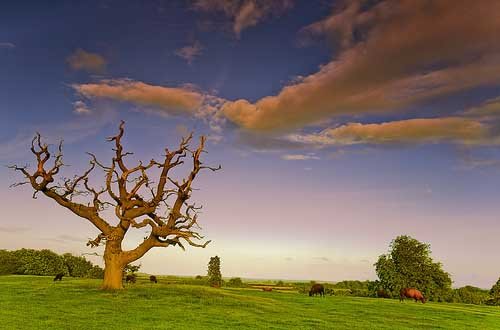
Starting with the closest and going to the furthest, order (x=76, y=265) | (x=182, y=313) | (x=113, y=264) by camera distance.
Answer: (x=182, y=313)
(x=113, y=264)
(x=76, y=265)

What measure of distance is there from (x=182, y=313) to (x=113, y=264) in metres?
14.2

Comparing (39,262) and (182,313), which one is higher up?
(39,262)

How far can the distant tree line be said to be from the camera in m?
92.2

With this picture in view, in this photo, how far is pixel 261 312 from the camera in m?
32.9

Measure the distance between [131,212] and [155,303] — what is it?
11.0 metres

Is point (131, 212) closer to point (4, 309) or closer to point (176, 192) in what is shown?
point (176, 192)

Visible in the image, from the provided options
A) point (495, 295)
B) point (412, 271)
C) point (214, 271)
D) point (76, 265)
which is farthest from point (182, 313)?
point (76, 265)

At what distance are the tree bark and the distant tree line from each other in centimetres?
5684

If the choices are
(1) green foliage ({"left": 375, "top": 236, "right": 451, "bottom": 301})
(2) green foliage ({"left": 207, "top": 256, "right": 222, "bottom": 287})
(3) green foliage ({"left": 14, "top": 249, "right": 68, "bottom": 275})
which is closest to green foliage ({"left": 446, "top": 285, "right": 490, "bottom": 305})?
(1) green foliage ({"left": 375, "top": 236, "right": 451, "bottom": 301})

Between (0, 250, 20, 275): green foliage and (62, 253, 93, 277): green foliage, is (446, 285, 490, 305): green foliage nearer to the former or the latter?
(62, 253, 93, 277): green foliage

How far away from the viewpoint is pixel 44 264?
305 feet

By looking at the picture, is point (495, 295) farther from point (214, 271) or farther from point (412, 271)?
point (214, 271)

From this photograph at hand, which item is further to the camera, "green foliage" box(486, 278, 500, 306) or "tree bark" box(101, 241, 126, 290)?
"green foliage" box(486, 278, 500, 306)

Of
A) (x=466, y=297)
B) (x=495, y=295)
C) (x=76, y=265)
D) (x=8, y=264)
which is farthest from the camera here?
(x=76, y=265)
